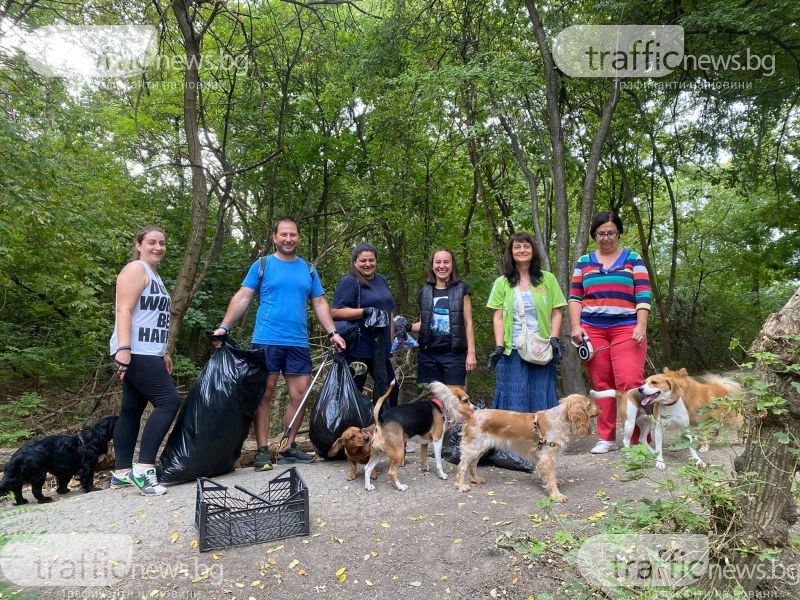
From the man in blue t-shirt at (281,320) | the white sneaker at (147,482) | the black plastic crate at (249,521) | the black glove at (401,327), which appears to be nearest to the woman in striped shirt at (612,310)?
the black glove at (401,327)

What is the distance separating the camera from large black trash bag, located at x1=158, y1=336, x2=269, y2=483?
157 inches

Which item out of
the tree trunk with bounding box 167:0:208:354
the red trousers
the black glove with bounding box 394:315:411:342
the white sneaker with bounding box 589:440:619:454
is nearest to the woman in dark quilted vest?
the black glove with bounding box 394:315:411:342

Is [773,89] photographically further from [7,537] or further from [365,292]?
[7,537]

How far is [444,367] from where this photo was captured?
4625 millimetres

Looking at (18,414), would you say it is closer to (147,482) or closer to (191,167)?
(191,167)

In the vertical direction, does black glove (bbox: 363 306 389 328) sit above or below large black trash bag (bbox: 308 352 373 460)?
above

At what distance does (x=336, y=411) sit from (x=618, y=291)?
8.78 ft

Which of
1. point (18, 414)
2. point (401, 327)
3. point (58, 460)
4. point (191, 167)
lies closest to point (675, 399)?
point (401, 327)

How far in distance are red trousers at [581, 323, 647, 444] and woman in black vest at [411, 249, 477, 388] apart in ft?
3.52

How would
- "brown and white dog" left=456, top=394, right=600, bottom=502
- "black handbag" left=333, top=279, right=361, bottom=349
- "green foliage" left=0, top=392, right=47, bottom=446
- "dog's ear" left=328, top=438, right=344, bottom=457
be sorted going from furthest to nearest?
"green foliage" left=0, top=392, right=47, bottom=446, "black handbag" left=333, top=279, right=361, bottom=349, "dog's ear" left=328, top=438, right=344, bottom=457, "brown and white dog" left=456, top=394, right=600, bottom=502

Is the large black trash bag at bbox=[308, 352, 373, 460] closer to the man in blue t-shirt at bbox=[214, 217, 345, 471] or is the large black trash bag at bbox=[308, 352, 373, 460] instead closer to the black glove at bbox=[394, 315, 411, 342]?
the man in blue t-shirt at bbox=[214, 217, 345, 471]

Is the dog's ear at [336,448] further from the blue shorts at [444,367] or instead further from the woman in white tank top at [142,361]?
the woman in white tank top at [142,361]

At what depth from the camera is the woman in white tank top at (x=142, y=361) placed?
375cm

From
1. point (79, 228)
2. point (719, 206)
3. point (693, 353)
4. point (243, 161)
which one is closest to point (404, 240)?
point (243, 161)
